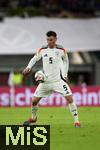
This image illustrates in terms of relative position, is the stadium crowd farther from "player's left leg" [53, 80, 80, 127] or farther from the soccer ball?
the soccer ball

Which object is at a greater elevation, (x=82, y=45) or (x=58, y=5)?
(x=58, y=5)

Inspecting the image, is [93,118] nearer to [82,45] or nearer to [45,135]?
[45,135]

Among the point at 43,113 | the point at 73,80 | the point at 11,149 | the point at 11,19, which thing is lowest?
the point at 11,149

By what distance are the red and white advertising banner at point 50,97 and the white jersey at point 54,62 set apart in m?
13.9

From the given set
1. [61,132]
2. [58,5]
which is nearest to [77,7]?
[58,5]

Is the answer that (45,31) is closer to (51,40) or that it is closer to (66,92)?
(66,92)

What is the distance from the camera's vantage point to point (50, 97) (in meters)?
33.5

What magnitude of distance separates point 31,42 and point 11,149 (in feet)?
82.9

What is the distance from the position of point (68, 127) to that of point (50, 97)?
555 inches

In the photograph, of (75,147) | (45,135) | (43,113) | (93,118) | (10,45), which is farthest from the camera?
(10,45)

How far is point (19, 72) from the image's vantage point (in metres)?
39.8

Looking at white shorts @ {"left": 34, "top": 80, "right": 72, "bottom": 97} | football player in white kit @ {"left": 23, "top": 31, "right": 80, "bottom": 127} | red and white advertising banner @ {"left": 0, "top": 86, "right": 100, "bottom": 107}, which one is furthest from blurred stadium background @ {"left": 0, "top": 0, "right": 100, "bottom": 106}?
football player in white kit @ {"left": 23, "top": 31, "right": 80, "bottom": 127}

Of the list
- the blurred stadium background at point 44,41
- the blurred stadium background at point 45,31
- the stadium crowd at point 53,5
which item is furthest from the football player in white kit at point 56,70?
the stadium crowd at point 53,5

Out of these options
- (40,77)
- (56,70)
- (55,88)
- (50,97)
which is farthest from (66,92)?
(50,97)
